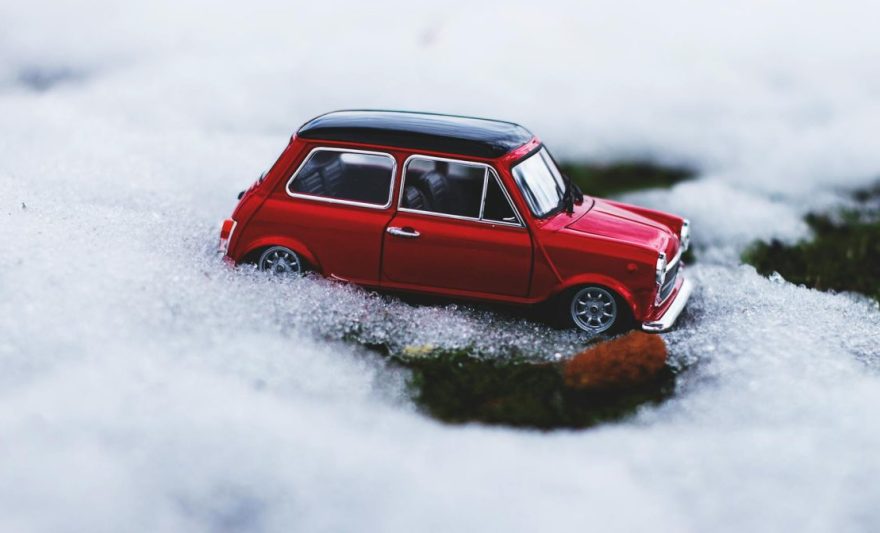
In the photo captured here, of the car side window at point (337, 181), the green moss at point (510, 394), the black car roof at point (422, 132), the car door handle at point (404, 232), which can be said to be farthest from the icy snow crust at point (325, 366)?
the black car roof at point (422, 132)

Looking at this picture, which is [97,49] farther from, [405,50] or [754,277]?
[754,277]

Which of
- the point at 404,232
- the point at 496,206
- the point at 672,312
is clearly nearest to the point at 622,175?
the point at 672,312

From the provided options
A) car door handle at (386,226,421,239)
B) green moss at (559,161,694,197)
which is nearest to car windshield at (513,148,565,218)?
car door handle at (386,226,421,239)

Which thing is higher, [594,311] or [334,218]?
[334,218]

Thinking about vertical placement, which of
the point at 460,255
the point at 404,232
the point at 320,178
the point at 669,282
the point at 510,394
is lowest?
the point at 510,394

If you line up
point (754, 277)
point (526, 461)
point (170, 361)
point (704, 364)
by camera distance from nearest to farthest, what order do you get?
point (526, 461) → point (170, 361) → point (704, 364) → point (754, 277)

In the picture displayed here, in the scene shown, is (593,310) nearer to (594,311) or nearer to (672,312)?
(594,311)

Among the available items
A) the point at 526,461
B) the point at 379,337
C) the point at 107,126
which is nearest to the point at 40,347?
the point at 379,337
